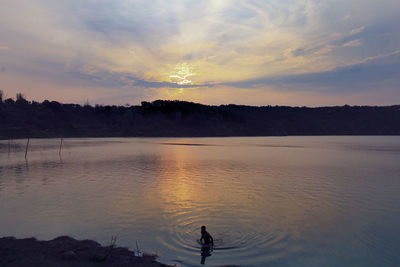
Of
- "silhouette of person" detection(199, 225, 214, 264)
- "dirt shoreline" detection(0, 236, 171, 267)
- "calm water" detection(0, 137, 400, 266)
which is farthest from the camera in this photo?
"calm water" detection(0, 137, 400, 266)

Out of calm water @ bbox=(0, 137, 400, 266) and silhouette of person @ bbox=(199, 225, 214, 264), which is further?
calm water @ bbox=(0, 137, 400, 266)

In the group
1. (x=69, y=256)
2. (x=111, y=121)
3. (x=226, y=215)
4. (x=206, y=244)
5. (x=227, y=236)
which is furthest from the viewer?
(x=111, y=121)

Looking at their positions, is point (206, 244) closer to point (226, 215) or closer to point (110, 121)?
point (226, 215)

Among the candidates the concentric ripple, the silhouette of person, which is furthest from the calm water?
the silhouette of person

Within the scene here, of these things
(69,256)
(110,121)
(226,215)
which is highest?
(110,121)

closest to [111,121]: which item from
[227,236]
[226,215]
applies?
[226,215]

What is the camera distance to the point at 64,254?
33.3ft

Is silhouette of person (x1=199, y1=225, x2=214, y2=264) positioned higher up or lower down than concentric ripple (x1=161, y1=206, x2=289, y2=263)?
higher up

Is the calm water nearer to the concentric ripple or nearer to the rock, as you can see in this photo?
the concentric ripple

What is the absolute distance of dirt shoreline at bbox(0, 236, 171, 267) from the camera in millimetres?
9656

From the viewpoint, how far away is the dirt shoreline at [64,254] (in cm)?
966

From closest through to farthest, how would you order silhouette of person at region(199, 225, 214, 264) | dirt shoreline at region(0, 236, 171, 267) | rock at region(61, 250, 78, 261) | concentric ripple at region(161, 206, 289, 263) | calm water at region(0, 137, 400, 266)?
1. dirt shoreline at region(0, 236, 171, 267)
2. rock at region(61, 250, 78, 261)
3. silhouette of person at region(199, 225, 214, 264)
4. concentric ripple at region(161, 206, 289, 263)
5. calm water at region(0, 137, 400, 266)

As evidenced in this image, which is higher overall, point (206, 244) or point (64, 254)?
point (64, 254)

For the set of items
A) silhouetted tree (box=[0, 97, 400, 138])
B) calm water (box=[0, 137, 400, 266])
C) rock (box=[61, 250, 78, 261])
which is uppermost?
silhouetted tree (box=[0, 97, 400, 138])
